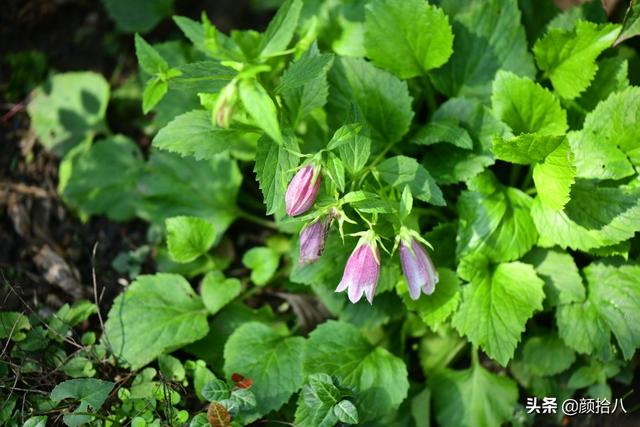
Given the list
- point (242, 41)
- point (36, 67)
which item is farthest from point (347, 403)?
point (36, 67)

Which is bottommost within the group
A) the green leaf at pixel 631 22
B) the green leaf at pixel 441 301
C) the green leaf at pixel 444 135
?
the green leaf at pixel 441 301

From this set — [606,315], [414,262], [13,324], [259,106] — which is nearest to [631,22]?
[606,315]

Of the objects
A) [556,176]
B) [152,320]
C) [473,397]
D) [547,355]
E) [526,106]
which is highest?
[526,106]

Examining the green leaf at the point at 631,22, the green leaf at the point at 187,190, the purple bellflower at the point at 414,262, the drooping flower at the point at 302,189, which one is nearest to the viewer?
the drooping flower at the point at 302,189

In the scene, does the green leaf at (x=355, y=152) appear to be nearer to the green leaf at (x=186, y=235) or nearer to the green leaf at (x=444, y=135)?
the green leaf at (x=444, y=135)

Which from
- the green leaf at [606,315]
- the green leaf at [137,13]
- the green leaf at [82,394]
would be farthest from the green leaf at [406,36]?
the green leaf at [82,394]

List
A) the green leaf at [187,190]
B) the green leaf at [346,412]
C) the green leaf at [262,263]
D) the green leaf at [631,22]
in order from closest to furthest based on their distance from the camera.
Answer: the green leaf at [346,412]
the green leaf at [631,22]
the green leaf at [262,263]
the green leaf at [187,190]

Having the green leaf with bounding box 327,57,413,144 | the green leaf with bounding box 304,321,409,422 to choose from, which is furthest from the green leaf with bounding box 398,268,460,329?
the green leaf with bounding box 327,57,413,144

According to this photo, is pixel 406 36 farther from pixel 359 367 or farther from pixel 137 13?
pixel 137 13

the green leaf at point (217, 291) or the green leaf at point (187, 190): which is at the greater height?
the green leaf at point (187, 190)
